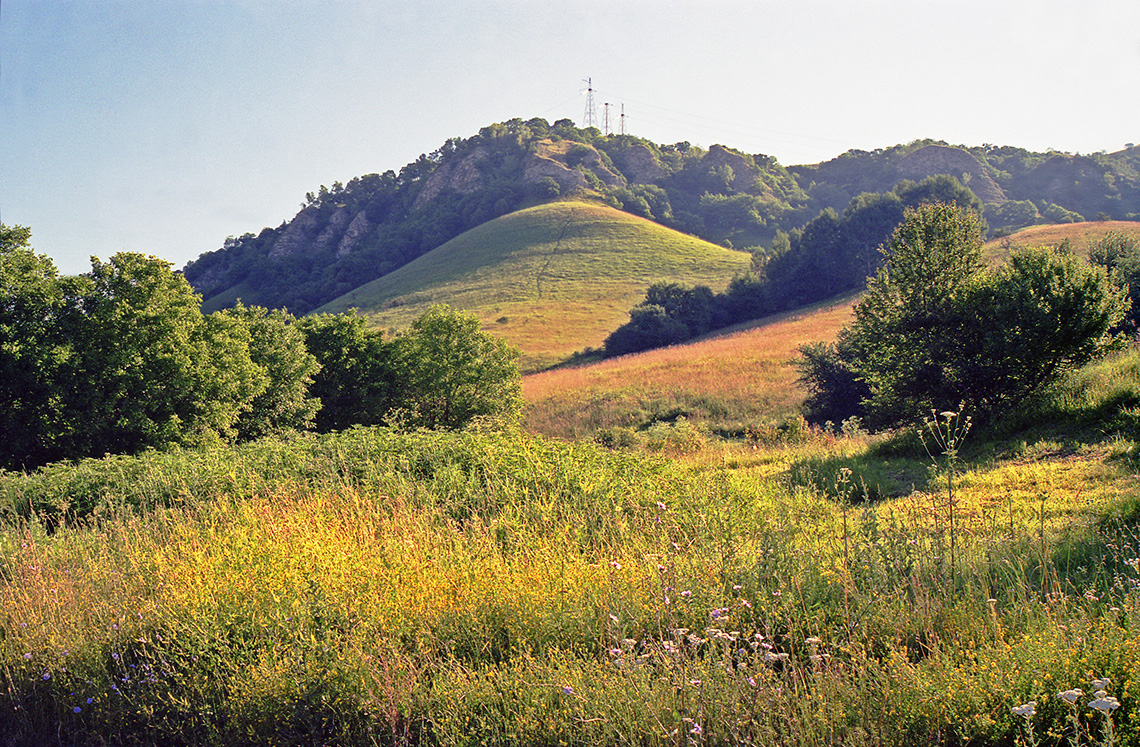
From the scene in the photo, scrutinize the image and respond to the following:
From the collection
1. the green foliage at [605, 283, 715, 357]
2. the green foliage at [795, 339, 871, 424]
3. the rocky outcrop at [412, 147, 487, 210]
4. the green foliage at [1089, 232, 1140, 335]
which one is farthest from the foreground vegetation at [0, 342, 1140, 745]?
the rocky outcrop at [412, 147, 487, 210]

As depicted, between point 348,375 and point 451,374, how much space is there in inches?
174

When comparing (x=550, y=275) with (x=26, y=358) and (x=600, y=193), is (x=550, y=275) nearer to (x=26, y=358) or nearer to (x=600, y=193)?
(x=600, y=193)

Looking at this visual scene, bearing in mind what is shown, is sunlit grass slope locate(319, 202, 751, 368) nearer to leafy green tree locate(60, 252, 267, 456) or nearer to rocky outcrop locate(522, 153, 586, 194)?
rocky outcrop locate(522, 153, 586, 194)

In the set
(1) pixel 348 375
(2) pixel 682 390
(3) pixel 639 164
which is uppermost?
(3) pixel 639 164

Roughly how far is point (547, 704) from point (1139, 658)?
282cm

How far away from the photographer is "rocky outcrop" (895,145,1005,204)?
114963mm

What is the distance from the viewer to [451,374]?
86.6 feet

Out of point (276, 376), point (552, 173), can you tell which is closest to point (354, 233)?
point (552, 173)

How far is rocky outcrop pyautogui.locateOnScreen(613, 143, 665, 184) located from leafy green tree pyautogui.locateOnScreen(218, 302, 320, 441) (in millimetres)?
129286

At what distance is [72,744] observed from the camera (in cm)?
399

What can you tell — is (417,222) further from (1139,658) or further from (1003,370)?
(1139,658)

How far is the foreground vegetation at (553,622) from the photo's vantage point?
3129 millimetres

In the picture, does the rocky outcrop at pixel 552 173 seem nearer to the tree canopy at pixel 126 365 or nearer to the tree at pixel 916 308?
the tree canopy at pixel 126 365

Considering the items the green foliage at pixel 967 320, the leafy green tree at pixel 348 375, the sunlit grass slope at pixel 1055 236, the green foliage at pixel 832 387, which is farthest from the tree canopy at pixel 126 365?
the sunlit grass slope at pixel 1055 236
